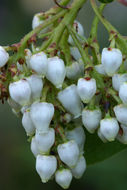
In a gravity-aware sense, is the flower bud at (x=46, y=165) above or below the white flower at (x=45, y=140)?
below

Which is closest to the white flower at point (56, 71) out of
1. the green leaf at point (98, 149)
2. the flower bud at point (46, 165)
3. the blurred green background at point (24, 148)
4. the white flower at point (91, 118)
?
the white flower at point (91, 118)

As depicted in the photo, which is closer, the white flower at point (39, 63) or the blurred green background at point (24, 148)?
the white flower at point (39, 63)

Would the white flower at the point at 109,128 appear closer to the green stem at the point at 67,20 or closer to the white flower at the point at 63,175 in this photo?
the white flower at the point at 63,175

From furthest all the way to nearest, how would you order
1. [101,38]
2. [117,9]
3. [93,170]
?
[117,9] < [101,38] < [93,170]

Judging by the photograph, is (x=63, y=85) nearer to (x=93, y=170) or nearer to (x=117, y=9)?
(x=93, y=170)

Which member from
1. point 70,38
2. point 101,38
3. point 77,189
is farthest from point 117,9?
point 70,38

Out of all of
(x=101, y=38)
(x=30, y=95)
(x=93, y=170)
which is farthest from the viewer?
(x=101, y=38)
